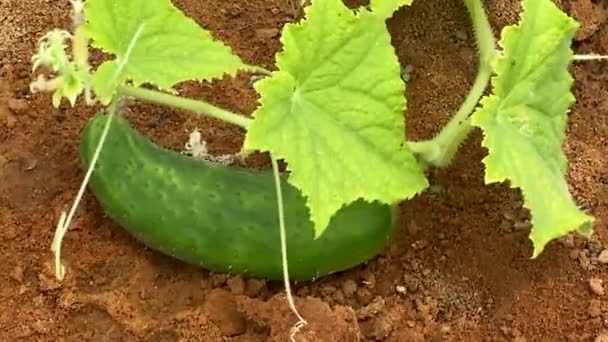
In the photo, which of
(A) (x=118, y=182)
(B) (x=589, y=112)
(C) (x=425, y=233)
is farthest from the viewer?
(B) (x=589, y=112)

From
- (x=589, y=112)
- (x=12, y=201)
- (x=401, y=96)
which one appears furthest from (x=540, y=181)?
(x=12, y=201)

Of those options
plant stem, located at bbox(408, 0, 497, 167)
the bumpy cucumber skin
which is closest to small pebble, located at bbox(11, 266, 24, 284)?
the bumpy cucumber skin

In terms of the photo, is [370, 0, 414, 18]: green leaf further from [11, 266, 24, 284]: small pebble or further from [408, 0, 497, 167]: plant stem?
[11, 266, 24, 284]: small pebble

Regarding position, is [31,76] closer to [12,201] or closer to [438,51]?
[12,201]

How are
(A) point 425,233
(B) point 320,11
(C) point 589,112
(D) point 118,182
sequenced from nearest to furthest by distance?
(B) point 320,11, (D) point 118,182, (A) point 425,233, (C) point 589,112

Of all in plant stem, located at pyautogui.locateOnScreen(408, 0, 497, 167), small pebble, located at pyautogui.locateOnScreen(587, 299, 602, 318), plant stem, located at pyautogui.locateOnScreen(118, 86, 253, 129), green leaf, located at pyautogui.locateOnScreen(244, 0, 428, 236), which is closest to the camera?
green leaf, located at pyautogui.locateOnScreen(244, 0, 428, 236)

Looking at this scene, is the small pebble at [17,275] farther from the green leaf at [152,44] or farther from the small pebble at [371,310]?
the small pebble at [371,310]
